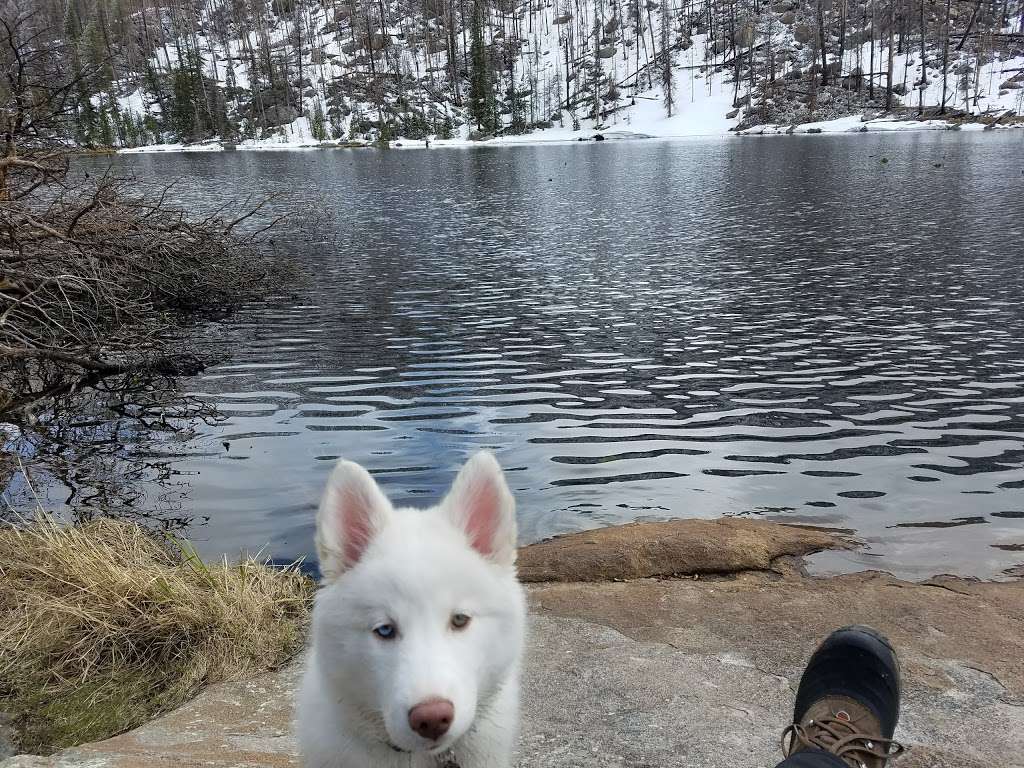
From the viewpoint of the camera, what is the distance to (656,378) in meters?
14.0

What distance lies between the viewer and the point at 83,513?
927 centimetres

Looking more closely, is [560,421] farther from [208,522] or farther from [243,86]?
[243,86]

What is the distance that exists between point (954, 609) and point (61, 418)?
44.9 ft

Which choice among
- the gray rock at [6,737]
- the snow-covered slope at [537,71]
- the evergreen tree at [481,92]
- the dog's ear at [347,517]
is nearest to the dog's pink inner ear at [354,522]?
the dog's ear at [347,517]

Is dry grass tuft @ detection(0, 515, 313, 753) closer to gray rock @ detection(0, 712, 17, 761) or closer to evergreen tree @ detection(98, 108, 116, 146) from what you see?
gray rock @ detection(0, 712, 17, 761)

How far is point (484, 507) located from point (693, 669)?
8.60 ft

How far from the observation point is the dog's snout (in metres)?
2.18

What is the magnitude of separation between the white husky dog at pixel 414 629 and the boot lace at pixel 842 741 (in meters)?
1.46

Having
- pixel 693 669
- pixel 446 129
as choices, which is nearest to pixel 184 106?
pixel 446 129

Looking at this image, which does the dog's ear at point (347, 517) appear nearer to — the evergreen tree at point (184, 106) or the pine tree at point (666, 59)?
the pine tree at point (666, 59)

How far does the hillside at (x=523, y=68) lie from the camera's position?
108m

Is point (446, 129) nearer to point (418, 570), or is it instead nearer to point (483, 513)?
point (483, 513)

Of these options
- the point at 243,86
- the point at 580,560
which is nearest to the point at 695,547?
the point at 580,560

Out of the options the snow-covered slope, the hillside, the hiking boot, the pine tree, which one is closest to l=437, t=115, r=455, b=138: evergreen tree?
the snow-covered slope
